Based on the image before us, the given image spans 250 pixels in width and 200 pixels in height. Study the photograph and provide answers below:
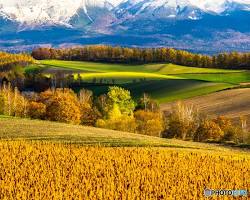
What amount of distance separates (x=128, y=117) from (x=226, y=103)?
31777 millimetres

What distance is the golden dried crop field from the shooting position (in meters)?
22.0

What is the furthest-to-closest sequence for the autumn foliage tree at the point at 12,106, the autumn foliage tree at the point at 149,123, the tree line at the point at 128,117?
the autumn foliage tree at the point at 12,106, the autumn foliage tree at the point at 149,123, the tree line at the point at 128,117

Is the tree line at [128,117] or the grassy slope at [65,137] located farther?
the tree line at [128,117]

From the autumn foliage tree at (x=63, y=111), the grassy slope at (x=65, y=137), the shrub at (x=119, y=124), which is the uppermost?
the grassy slope at (x=65, y=137)

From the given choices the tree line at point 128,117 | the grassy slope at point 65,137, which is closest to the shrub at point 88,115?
the tree line at point 128,117

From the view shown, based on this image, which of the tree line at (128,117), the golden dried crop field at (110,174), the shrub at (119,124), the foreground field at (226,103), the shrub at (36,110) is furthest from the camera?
the foreground field at (226,103)

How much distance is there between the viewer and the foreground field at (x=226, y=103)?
4948 inches

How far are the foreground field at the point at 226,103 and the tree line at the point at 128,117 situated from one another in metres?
5.11

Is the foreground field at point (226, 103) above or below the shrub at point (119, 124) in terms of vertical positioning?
above

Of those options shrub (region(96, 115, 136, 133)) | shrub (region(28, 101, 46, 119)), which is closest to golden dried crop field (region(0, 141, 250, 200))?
shrub (region(96, 115, 136, 133))

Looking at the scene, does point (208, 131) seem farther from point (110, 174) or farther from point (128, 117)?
point (110, 174)

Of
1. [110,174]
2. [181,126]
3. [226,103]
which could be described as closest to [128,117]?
[181,126]

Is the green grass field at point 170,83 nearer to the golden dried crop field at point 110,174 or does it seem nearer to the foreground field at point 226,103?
the foreground field at point 226,103

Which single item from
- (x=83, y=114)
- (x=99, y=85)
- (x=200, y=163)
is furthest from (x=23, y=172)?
(x=99, y=85)
